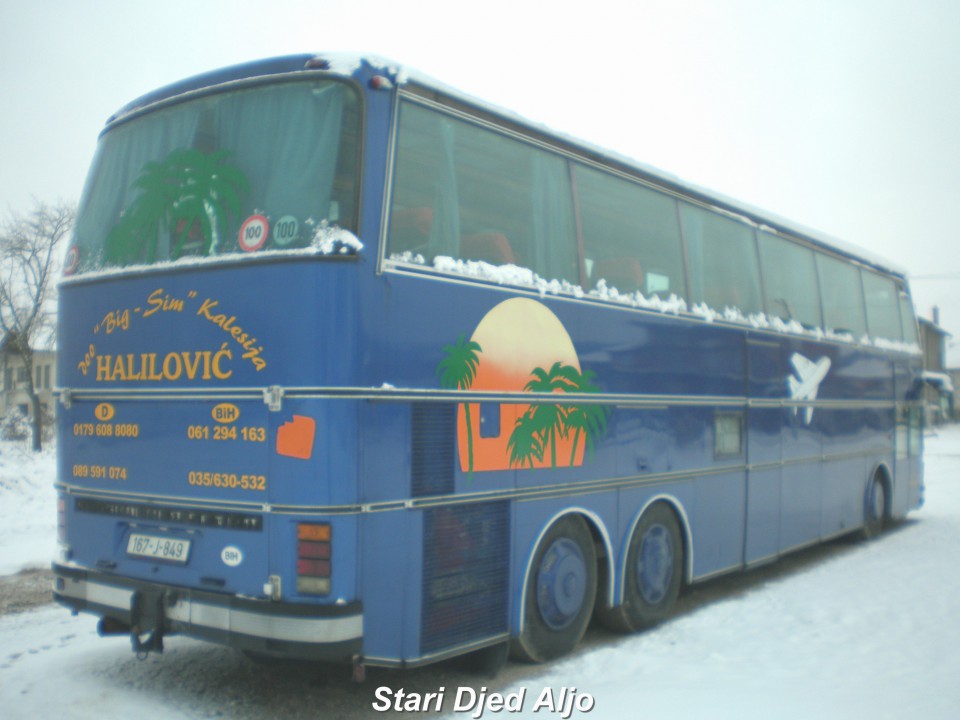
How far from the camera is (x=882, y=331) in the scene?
13039mm

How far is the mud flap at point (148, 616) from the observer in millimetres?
5375

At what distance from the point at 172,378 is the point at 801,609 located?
5542 mm

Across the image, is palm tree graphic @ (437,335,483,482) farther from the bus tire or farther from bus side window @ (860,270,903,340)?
bus side window @ (860,270,903,340)

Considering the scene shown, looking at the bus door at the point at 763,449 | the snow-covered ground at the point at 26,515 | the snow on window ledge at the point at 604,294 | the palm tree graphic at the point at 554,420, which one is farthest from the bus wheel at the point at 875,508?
the snow-covered ground at the point at 26,515

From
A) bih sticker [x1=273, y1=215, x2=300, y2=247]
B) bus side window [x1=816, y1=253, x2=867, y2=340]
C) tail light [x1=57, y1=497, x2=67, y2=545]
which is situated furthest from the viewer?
bus side window [x1=816, y1=253, x2=867, y2=340]

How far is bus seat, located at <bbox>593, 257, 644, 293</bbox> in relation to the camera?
277 inches

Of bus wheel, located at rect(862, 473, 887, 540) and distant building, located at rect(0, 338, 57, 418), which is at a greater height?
distant building, located at rect(0, 338, 57, 418)

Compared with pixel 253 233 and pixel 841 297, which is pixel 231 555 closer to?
pixel 253 233

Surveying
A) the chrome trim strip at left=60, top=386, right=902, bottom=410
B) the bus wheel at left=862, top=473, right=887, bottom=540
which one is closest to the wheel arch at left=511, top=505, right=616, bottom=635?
the chrome trim strip at left=60, top=386, right=902, bottom=410

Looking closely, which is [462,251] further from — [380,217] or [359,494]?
[359,494]

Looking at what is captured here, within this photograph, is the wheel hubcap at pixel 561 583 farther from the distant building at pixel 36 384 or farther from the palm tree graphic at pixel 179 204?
the distant building at pixel 36 384

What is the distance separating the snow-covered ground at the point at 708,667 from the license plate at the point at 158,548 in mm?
840

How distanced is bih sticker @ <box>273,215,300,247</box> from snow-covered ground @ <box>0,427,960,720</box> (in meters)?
2.70

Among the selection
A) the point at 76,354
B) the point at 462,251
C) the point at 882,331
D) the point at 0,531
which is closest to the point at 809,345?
the point at 882,331
